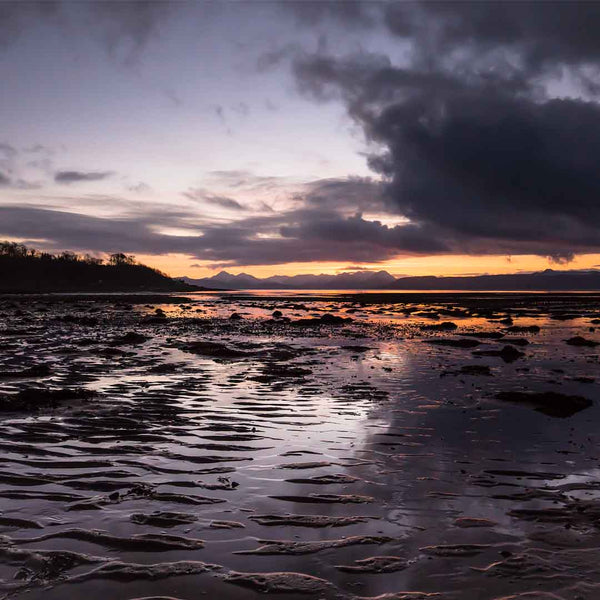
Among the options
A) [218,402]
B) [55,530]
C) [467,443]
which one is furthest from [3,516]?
[467,443]

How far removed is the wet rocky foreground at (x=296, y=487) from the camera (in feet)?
12.9

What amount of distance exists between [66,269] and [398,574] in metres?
220

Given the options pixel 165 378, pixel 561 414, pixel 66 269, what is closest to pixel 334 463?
pixel 561 414

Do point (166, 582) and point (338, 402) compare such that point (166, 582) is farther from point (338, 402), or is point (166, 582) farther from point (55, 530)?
point (338, 402)

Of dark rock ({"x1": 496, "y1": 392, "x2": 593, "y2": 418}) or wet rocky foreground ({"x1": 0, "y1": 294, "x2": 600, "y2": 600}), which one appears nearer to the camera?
wet rocky foreground ({"x1": 0, "y1": 294, "x2": 600, "y2": 600})

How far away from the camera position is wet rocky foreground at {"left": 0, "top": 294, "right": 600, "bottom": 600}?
395cm

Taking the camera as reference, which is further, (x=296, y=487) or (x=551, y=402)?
(x=551, y=402)

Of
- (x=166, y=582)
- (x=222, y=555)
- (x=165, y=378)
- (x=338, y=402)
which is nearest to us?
(x=166, y=582)

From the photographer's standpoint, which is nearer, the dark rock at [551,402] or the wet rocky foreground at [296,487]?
the wet rocky foreground at [296,487]

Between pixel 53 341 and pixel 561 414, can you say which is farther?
pixel 53 341

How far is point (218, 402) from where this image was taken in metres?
10.6

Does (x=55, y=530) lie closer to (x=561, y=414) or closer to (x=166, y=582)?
(x=166, y=582)

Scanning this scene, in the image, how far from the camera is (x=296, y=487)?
5.91 m

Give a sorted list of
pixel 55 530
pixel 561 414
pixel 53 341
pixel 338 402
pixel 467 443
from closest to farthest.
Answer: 1. pixel 55 530
2. pixel 467 443
3. pixel 561 414
4. pixel 338 402
5. pixel 53 341
